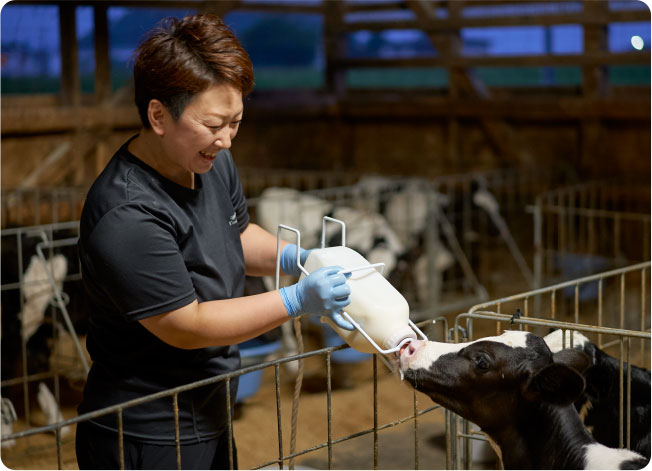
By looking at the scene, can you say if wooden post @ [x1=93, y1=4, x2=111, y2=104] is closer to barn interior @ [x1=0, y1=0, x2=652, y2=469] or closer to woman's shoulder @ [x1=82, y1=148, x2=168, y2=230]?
barn interior @ [x1=0, y1=0, x2=652, y2=469]

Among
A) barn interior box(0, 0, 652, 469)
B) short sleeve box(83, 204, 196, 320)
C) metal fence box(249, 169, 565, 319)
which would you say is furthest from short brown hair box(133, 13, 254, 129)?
metal fence box(249, 169, 565, 319)

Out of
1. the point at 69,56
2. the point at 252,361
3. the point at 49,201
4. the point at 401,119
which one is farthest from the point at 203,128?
the point at 401,119

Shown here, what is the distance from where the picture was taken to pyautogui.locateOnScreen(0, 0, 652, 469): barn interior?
13.5ft

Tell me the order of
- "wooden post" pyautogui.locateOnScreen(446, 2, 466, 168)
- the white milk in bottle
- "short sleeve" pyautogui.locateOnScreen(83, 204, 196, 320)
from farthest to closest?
"wooden post" pyautogui.locateOnScreen(446, 2, 466, 168) < the white milk in bottle < "short sleeve" pyautogui.locateOnScreen(83, 204, 196, 320)

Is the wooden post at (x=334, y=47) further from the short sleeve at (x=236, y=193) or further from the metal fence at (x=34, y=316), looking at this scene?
the short sleeve at (x=236, y=193)

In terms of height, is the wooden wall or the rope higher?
the wooden wall

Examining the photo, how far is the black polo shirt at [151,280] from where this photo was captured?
163 centimetres

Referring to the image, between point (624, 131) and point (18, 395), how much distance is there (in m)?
4.31

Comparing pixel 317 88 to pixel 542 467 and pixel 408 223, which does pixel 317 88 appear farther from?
pixel 542 467

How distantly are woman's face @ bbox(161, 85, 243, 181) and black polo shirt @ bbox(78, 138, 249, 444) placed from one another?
0.27 ft

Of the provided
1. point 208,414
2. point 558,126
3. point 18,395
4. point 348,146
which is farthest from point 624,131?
point 208,414

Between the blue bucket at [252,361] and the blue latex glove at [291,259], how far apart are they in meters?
1.95

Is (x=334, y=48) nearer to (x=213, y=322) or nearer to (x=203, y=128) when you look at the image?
(x=203, y=128)

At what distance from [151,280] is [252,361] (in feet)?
8.32
